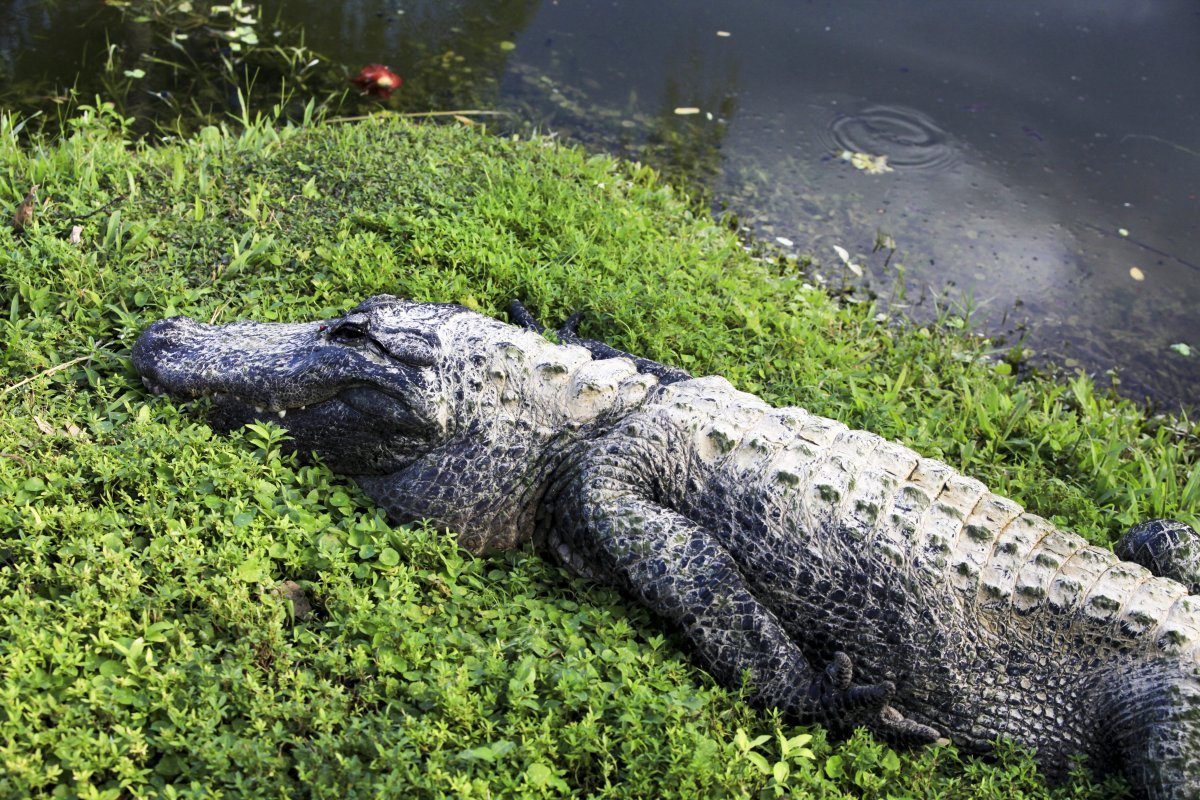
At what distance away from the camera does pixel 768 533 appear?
346cm

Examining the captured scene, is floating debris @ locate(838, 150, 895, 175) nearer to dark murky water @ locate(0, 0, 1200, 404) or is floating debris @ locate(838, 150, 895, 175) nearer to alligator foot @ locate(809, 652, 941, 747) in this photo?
dark murky water @ locate(0, 0, 1200, 404)

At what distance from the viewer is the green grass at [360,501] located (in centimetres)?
276

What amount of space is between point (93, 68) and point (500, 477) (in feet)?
18.2

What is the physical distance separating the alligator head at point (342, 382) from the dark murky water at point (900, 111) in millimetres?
3759

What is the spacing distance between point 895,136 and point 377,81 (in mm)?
3942

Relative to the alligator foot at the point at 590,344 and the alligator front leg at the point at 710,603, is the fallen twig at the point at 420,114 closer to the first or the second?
the alligator foot at the point at 590,344

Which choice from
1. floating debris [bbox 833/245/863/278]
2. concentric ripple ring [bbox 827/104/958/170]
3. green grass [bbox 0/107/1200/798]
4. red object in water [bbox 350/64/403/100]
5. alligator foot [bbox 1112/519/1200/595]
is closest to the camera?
green grass [bbox 0/107/1200/798]

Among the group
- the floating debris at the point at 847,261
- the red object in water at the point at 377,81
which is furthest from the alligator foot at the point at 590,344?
the red object in water at the point at 377,81

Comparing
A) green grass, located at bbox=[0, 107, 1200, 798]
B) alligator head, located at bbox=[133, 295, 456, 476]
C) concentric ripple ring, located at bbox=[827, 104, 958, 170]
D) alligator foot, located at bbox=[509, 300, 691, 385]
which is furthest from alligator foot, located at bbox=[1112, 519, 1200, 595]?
concentric ripple ring, located at bbox=[827, 104, 958, 170]

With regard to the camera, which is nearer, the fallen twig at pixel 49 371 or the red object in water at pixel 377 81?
the fallen twig at pixel 49 371

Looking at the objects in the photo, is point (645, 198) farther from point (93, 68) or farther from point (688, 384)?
point (93, 68)

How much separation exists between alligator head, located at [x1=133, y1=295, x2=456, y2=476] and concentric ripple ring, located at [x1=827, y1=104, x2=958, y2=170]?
195 inches

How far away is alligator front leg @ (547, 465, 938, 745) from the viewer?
324cm

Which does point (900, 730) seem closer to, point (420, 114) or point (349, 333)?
point (349, 333)
